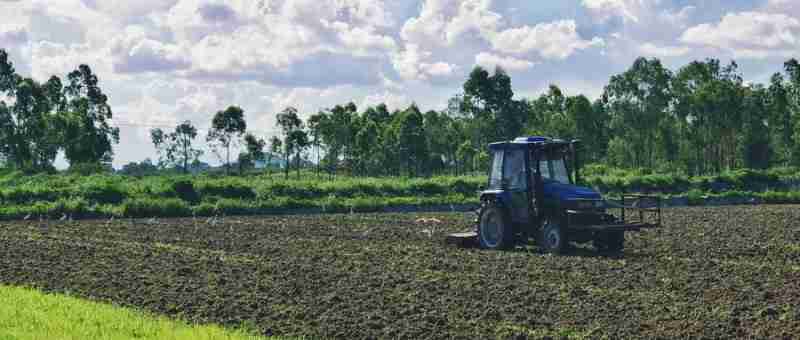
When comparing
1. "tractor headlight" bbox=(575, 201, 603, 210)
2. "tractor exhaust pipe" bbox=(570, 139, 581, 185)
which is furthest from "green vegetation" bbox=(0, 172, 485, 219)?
"tractor headlight" bbox=(575, 201, 603, 210)

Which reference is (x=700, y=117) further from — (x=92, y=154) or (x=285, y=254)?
(x=285, y=254)

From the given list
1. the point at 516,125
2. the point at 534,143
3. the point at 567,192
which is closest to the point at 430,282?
the point at 567,192

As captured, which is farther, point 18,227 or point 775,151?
point 775,151

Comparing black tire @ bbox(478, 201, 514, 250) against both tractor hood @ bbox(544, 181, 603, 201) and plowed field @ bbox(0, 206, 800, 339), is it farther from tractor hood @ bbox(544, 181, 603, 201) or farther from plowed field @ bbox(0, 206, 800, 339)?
tractor hood @ bbox(544, 181, 603, 201)

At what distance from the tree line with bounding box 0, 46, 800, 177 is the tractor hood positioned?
57611 mm

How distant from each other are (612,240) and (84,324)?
38.7ft

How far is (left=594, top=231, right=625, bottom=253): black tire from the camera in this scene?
19.5 metres

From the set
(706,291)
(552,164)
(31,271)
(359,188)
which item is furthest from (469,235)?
(359,188)

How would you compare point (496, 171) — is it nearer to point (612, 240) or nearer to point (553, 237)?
point (553, 237)

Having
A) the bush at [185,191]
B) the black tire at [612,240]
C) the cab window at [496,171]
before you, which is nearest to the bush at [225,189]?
the bush at [185,191]

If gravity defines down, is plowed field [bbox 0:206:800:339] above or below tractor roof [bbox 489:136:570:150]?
below

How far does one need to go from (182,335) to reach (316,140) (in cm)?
7809

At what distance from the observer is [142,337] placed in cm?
1080

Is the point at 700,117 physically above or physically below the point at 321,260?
above
